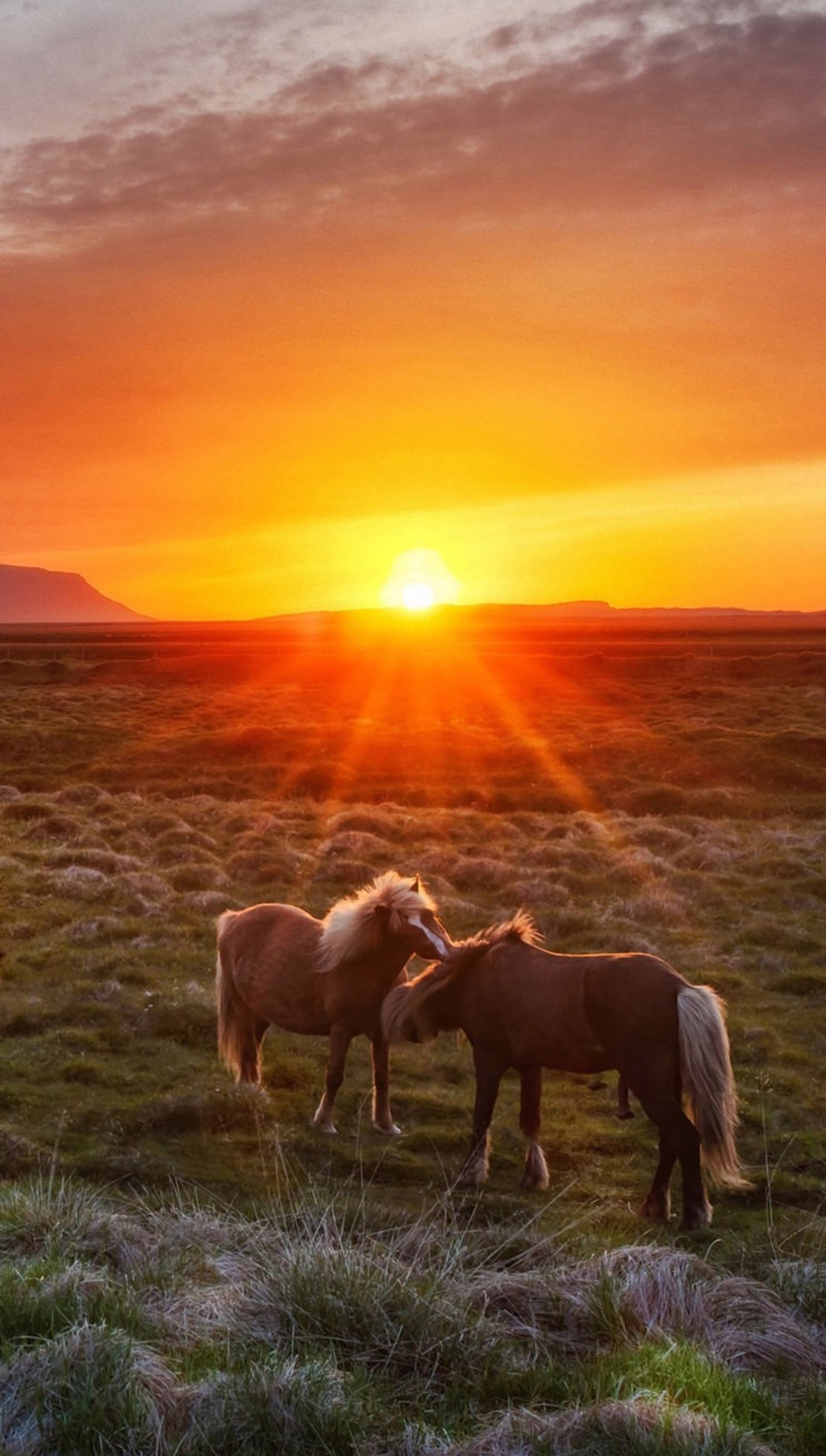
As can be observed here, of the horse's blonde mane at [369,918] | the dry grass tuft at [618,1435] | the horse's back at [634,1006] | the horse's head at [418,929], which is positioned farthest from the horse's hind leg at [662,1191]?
the dry grass tuft at [618,1435]

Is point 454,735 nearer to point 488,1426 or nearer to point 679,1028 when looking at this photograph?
point 679,1028

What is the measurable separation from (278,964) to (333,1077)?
119 centimetres

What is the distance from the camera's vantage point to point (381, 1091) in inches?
418

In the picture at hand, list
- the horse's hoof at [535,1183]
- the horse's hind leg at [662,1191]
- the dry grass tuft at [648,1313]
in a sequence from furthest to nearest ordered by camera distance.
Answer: the horse's hoof at [535,1183] → the horse's hind leg at [662,1191] → the dry grass tuft at [648,1313]

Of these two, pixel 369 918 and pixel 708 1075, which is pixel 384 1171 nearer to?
pixel 369 918

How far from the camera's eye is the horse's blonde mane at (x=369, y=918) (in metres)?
10.4

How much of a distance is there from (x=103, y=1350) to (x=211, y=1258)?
5.23 ft

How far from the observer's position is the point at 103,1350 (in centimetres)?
497

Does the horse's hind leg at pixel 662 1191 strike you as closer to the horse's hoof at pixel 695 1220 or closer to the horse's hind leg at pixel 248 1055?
the horse's hoof at pixel 695 1220

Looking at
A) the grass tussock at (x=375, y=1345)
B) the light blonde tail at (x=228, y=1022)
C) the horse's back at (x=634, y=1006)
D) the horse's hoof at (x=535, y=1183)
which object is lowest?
the horse's hoof at (x=535, y=1183)

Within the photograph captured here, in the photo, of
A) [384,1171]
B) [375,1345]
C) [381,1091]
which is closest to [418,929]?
[381,1091]

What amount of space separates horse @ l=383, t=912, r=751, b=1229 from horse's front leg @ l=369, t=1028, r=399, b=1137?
604 mm

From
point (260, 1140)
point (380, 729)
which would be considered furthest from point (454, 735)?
point (260, 1140)

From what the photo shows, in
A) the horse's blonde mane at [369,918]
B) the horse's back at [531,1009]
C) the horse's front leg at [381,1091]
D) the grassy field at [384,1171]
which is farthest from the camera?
the horse's front leg at [381,1091]
